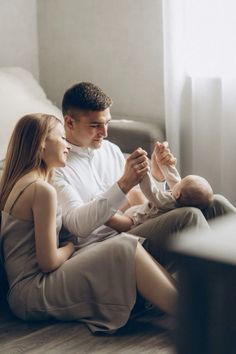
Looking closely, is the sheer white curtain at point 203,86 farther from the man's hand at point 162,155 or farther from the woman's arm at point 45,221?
the woman's arm at point 45,221

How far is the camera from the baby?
8.39 feet

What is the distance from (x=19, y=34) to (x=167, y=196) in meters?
1.70

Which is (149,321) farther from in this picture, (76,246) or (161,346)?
(76,246)

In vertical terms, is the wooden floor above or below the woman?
below

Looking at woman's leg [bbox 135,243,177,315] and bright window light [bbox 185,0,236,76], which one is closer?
woman's leg [bbox 135,243,177,315]

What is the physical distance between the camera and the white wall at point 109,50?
141 inches

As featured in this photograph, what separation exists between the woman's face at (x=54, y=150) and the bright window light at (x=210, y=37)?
1.01 metres

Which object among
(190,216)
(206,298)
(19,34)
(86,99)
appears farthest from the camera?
(19,34)

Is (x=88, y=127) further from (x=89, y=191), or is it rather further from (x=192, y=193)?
(x=192, y=193)

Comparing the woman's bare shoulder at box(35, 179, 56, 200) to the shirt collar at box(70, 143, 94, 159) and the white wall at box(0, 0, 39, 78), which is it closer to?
the shirt collar at box(70, 143, 94, 159)

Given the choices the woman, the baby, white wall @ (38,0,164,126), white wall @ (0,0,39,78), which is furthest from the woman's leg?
white wall @ (0,0,39,78)

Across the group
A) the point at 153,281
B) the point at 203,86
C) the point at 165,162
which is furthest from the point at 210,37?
the point at 153,281

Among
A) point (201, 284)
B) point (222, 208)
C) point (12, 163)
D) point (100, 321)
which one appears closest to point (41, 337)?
point (100, 321)

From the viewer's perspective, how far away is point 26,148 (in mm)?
2457
